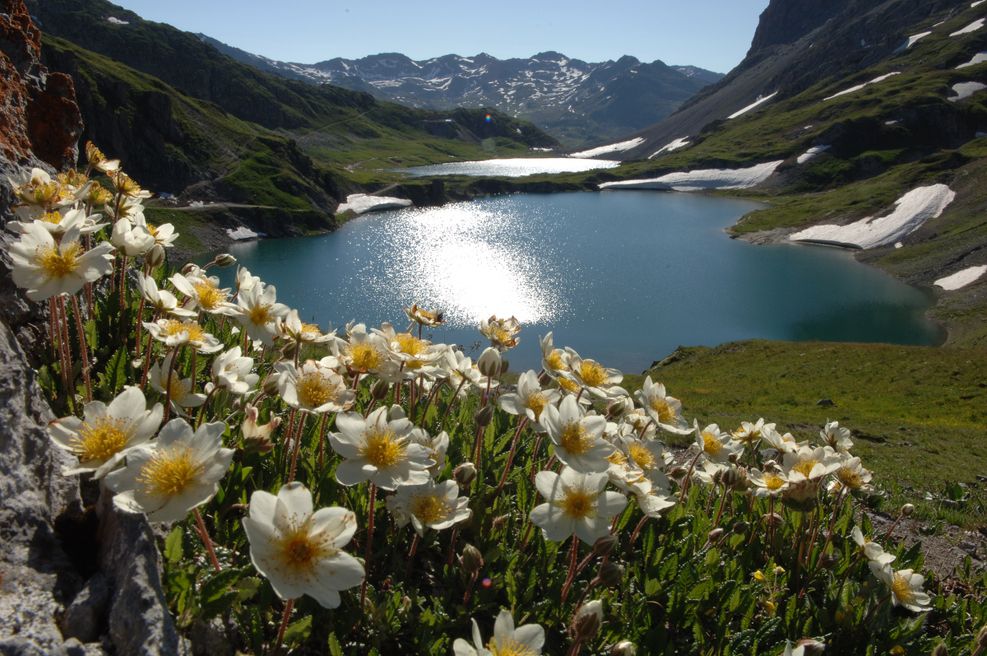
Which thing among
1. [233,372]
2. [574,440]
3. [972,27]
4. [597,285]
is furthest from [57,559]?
[972,27]

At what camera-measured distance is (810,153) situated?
90938mm

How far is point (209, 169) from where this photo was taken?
230 feet

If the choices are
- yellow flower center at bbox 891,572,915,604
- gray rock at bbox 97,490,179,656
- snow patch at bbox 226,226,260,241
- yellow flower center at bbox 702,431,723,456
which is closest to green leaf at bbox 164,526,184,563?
gray rock at bbox 97,490,179,656

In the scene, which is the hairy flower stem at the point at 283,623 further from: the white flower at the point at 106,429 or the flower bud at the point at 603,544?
the flower bud at the point at 603,544

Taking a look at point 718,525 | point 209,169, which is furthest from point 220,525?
point 209,169

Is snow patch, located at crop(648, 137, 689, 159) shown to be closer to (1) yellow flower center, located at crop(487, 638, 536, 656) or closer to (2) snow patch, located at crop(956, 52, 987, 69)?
(2) snow patch, located at crop(956, 52, 987, 69)

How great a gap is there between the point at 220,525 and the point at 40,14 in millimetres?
197348

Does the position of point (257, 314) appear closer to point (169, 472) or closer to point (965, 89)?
point (169, 472)

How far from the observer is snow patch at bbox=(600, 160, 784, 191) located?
96.2m

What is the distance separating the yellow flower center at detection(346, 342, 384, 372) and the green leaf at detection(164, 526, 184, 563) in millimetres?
930

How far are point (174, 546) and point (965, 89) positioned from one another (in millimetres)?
130164

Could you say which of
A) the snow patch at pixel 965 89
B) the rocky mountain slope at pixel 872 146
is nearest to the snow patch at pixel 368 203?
the rocky mountain slope at pixel 872 146

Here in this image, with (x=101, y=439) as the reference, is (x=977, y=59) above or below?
above

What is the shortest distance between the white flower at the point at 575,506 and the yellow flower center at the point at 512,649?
0.42 meters
